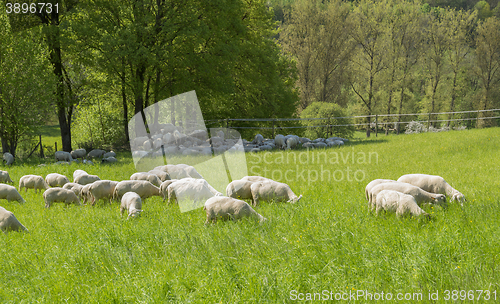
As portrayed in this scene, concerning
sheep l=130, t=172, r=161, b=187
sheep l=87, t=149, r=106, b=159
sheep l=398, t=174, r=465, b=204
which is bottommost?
sheep l=87, t=149, r=106, b=159

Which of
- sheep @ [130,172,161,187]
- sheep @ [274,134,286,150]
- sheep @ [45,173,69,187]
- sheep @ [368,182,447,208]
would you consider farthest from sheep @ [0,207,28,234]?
sheep @ [274,134,286,150]

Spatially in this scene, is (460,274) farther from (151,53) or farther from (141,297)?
(151,53)

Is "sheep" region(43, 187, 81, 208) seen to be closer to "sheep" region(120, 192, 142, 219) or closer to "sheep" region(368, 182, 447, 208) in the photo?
"sheep" region(120, 192, 142, 219)

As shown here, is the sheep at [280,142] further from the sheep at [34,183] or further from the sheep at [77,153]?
the sheep at [34,183]

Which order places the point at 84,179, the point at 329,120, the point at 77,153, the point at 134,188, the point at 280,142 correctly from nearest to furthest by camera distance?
the point at 134,188 < the point at 84,179 < the point at 77,153 < the point at 280,142 < the point at 329,120

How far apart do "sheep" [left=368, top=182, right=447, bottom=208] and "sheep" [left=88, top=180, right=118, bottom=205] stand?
5.68 metres

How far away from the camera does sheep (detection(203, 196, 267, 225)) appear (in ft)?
17.7

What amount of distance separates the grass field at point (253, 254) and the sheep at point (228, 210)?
0.18 meters

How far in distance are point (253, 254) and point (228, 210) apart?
131cm

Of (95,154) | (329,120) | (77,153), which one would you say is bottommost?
(95,154)

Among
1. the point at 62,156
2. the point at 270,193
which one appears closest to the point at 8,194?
the point at 270,193

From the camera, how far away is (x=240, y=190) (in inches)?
276

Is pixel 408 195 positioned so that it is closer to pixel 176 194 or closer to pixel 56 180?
pixel 176 194

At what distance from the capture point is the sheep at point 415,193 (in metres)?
5.71
